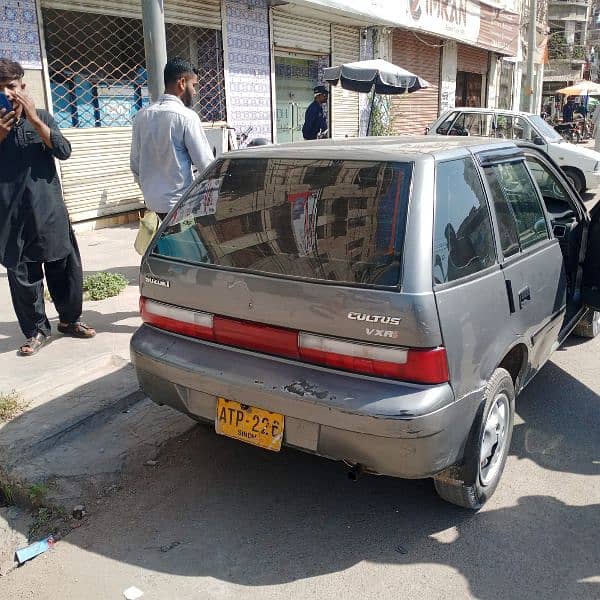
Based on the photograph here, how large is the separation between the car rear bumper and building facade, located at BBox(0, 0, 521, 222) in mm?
6152

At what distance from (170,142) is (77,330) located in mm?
1579

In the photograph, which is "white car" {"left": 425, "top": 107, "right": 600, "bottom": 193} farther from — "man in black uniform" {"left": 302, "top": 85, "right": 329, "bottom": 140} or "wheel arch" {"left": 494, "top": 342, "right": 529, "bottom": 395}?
"wheel arch" {"left": 494, "top": 342, "right": 529, "bottom": 395}

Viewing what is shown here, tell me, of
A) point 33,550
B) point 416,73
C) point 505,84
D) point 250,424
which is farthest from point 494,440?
point 505,84

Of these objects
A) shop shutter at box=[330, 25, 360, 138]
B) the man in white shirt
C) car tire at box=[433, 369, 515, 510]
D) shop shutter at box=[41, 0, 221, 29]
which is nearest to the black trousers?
the man in white shirt

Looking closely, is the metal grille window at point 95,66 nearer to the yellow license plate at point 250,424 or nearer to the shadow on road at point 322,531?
the shadow on road at point 322,531

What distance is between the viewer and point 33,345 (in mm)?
4418

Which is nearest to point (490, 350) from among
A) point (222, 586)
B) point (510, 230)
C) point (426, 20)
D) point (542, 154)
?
point (510, 230)

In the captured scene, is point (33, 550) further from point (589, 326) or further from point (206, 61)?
point (206, 61)

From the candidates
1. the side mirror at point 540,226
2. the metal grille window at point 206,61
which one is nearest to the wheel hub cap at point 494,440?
the side mirror at point 540,226

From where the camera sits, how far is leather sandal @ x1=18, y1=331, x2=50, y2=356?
4.37 metres

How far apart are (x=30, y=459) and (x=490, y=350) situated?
2.36 meters

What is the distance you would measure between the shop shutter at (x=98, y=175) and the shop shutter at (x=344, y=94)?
5.81 metres

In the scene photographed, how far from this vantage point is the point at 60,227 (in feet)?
14.1

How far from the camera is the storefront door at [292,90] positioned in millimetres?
11922
